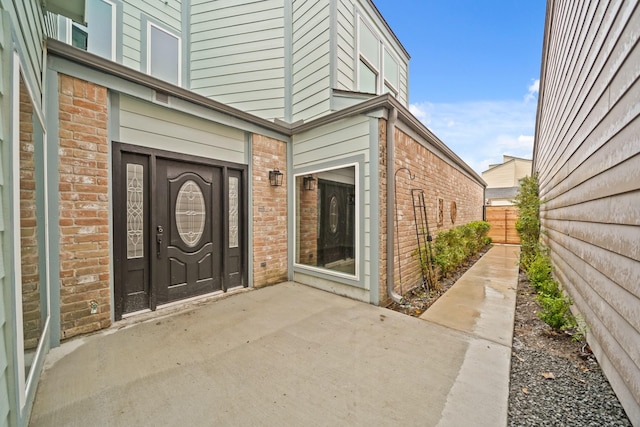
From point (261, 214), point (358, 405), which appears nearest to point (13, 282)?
point (358, 405)

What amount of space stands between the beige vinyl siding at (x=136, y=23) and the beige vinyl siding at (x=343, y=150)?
333cm

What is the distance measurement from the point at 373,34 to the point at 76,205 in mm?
6269

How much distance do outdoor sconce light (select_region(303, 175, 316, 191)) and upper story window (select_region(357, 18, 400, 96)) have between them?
7.58ft

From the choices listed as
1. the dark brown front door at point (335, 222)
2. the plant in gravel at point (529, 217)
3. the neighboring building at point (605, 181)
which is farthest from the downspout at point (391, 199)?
the plant in gravel at point (529, 217)

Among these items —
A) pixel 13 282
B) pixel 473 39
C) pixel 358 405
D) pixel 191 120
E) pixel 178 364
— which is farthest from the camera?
pixel 473 39

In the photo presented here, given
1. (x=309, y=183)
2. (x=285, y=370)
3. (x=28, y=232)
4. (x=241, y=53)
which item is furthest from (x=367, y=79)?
(x=28, y=232)

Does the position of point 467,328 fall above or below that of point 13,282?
below

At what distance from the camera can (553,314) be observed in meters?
2.82

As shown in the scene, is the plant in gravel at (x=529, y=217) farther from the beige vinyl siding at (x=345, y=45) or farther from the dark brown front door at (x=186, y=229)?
the dark brown front door at (x=186, y=229)

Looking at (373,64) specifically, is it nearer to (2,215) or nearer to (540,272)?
(540,272)

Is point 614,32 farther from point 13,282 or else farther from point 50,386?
point 50,386

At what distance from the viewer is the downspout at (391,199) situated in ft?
12.3

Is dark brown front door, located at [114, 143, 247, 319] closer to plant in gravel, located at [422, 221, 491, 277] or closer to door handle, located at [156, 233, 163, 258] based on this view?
door handle, located at [156, 233, 163, 258]

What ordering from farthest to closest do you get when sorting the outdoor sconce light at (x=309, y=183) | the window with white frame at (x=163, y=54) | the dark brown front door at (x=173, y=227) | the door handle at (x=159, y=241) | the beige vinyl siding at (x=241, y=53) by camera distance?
the beige vinyl siding at (x=241, y=53) < the window with white frame at (x=163, y=54) < the outdoor sconce light at (x=309, y=183) < the door handle at (x=159, y=241) < the dark brown front door at (x=173, y=227)
